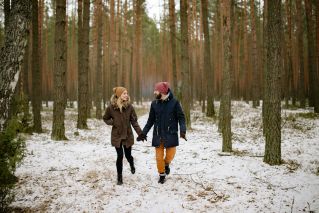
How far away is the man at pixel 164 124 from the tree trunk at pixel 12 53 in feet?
8.28

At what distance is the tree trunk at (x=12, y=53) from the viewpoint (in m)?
3.94

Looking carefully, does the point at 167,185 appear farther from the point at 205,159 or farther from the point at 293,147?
the point at 293,147

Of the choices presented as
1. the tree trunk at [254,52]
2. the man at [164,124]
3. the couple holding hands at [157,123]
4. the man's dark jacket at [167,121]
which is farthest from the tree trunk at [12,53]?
the tree trunk at [254,52]

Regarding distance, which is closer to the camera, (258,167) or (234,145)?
(258,167)

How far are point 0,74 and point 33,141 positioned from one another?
555 centimetres

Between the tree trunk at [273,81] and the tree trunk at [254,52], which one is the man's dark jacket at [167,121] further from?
the tree trunk at [254,52]

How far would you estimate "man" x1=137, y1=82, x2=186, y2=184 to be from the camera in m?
5.38

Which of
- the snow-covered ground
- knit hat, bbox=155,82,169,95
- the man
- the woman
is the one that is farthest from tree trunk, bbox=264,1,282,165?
the woman

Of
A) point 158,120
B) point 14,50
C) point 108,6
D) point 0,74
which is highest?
point 108,6

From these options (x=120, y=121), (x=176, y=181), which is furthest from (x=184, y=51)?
(x=176, y=181)

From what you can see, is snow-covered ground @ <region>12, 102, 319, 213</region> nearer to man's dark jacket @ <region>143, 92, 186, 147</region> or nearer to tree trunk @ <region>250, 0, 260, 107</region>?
man's dark jacket @ <region>143, 92, 186, 147</region>

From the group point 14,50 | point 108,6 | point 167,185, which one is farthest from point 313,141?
point 108,6

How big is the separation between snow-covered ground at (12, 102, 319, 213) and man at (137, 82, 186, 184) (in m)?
0.67

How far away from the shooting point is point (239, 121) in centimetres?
1419
